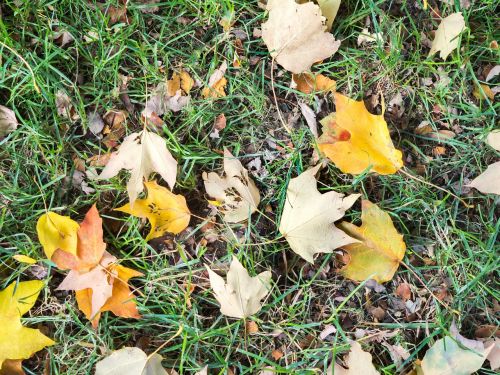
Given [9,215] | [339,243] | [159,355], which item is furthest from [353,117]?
[9,215]

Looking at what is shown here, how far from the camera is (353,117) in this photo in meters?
1.91

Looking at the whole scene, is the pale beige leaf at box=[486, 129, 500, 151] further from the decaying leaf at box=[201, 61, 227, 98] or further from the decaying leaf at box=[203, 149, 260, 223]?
the decaying leaf at box=[201, 61, 227, 98]

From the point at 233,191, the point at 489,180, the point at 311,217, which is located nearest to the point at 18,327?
the point at 233,191

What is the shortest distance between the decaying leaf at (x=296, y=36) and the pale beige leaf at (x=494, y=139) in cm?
61

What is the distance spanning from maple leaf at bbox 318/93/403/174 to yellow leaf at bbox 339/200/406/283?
133 mm

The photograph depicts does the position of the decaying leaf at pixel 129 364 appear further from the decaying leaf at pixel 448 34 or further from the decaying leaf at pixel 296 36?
the decaying leaf at pixel 448 34

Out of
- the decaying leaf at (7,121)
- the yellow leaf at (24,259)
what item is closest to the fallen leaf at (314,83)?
the decaying leaf at (7,121)

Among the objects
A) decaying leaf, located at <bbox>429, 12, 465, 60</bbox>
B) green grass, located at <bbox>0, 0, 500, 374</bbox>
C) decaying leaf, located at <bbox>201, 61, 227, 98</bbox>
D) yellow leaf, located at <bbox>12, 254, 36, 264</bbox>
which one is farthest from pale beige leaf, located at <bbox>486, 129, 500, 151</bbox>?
yellow leaf, located at <bbox>12, 254, 36, 264</bbox>

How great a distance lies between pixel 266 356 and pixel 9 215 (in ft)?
3.28

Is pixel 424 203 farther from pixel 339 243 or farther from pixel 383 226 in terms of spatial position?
pixel 339 243

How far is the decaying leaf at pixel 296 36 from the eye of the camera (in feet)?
6.24

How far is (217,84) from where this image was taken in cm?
202

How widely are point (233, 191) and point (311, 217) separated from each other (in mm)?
279

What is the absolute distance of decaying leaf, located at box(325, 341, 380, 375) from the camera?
1.85m
